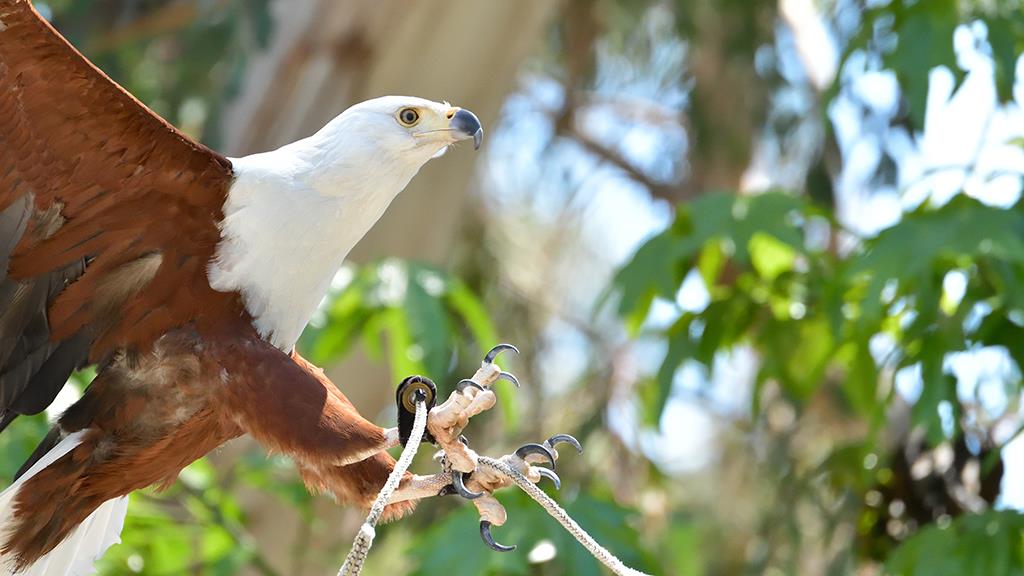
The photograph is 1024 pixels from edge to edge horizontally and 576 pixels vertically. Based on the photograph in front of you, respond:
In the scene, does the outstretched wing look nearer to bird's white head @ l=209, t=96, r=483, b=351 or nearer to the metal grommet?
bird's white head @ l=209, t=96, r=483, b=351

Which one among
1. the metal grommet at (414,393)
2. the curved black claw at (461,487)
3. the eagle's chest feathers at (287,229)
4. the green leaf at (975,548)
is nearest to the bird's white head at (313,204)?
the eagle's chest feathers at (287,229)

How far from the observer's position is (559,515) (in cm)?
223

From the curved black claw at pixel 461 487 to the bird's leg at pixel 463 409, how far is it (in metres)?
0.01

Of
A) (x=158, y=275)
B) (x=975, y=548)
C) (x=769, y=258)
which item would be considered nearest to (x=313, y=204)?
(x=158, y=275)

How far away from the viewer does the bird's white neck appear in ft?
8.20

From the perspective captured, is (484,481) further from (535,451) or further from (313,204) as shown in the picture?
(313,204)

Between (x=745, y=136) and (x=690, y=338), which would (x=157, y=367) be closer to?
(x=690, y=338)

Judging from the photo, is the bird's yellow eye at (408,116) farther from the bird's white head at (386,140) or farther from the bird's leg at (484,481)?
the bird's leg at (484,481)

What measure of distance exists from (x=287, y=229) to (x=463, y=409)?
47 cm

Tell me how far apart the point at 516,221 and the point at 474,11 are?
234cm

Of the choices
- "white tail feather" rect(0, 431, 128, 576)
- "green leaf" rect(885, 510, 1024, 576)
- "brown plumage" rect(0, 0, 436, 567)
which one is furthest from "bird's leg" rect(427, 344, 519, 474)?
"green leaf" rect(885, 510, 1024, 576)

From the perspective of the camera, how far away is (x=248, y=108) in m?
5.57

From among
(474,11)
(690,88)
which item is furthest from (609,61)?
(474,11)

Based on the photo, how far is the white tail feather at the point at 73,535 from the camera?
8.41 ft
